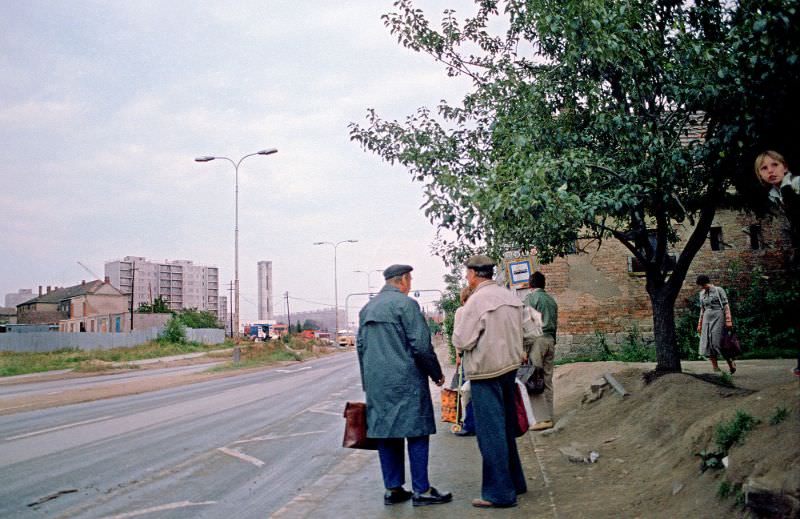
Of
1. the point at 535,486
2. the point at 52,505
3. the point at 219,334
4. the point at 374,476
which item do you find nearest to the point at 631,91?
the point at 535,486

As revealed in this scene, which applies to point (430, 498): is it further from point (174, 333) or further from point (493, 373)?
point (174, 333)

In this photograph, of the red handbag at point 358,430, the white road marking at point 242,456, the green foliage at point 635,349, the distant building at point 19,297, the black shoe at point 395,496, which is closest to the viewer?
the black shoe at point 395,496

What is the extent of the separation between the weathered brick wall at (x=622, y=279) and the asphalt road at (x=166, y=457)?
25.1 ft

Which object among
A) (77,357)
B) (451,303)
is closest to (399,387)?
(451,303)

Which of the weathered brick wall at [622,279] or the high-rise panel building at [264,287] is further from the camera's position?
the high-rise panel building at [264,287]

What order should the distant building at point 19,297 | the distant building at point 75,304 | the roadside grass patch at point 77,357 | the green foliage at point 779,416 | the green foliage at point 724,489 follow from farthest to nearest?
the distant building at point 19,297 < the distant building at point 75,304 < the roadside grass patch at point 77,357 < the green foliage at point 779,416 < the green foliage at point 724,489

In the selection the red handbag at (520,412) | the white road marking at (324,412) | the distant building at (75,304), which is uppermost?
the distant building at (75,304)

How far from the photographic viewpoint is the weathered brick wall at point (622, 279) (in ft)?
58.9

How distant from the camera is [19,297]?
180 m

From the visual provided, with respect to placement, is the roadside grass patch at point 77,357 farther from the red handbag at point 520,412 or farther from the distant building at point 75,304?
the distant building at point 75,304

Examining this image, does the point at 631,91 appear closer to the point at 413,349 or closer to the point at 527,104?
the point at 527,104

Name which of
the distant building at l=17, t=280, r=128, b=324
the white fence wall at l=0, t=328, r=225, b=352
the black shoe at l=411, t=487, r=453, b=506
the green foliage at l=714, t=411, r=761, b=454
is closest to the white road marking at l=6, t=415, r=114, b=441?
the black shoe at l=411, t=487, r=453, b=506

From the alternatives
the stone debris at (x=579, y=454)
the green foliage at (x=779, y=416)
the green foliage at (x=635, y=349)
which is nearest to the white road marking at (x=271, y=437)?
the stone debris at (x=579, y=454)

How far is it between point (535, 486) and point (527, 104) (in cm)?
466
